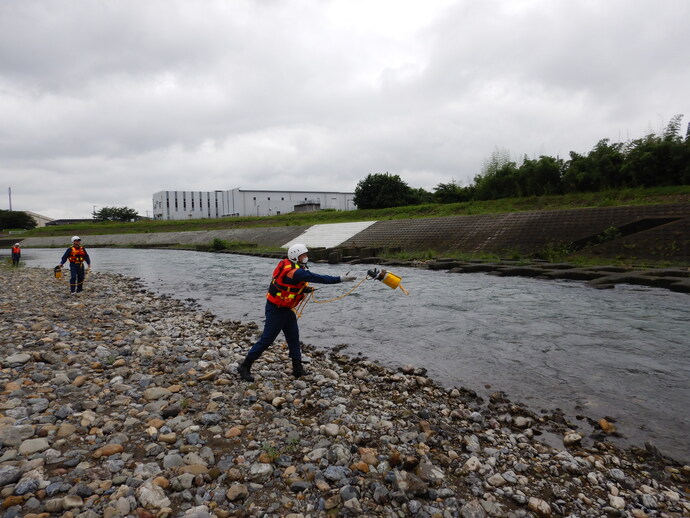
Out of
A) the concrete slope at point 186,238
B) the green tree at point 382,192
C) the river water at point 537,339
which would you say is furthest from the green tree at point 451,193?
the river water at point 537,339

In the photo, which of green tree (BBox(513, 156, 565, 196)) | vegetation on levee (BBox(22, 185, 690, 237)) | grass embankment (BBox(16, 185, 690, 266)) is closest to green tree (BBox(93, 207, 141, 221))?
vegetation on levee (BBox(22, 185, 690, 237))

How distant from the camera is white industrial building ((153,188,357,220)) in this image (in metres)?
123

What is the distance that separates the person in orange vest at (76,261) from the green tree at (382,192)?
2192 inches

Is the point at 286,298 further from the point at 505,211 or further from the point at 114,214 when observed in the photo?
the point at 114,214

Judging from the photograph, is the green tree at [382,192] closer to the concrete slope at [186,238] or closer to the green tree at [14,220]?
the concrete slope at [186,238]

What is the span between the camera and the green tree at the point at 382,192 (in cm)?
6969

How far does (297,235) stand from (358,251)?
75.2 ft

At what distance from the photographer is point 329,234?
49625mm

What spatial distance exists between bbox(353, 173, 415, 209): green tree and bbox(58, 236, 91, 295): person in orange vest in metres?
55.7

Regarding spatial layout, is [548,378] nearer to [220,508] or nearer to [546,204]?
[220,508]

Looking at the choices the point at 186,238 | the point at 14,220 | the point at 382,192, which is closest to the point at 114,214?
the point at 14,220

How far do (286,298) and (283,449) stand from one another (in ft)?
8.88

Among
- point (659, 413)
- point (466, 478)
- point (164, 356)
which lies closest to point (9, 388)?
point (164, 356)

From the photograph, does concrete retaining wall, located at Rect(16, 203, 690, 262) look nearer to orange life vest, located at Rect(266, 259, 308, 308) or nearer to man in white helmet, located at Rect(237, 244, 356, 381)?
man in white helmet, located at Rect(237, 244, 356, 381)
